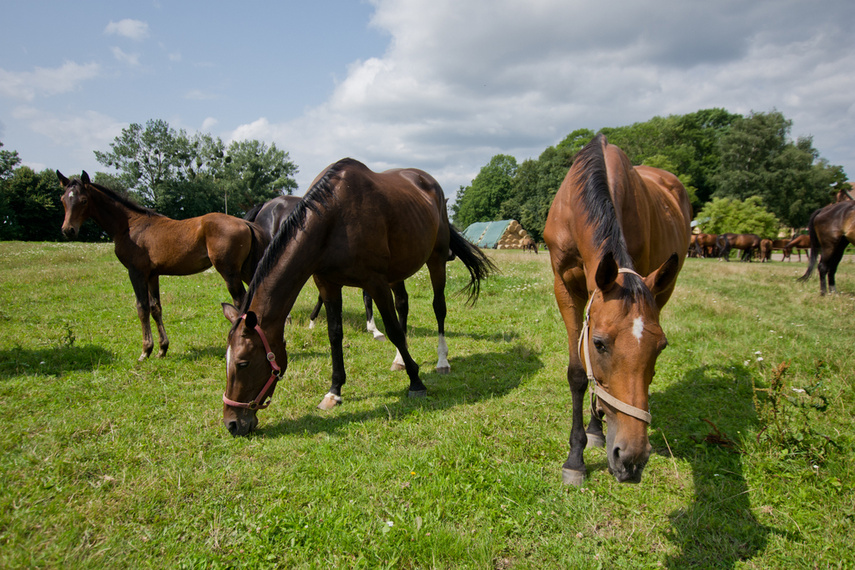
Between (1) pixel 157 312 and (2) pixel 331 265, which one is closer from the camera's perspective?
(2) pixel 331 265

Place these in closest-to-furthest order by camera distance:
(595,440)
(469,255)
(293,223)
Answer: (595,440) → (293,223) → (469,255)

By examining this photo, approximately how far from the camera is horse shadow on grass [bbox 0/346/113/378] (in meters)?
4.55

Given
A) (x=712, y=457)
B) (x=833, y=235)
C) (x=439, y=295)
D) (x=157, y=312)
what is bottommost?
(x=712, y=457)

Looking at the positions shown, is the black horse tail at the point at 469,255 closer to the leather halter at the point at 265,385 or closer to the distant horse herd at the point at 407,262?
the distant horse herd at the point at 407,262

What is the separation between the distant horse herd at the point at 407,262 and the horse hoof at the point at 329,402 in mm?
12

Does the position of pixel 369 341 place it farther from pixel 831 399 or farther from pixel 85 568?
pixel 831 399

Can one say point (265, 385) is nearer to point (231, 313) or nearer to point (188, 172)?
point (231, 313)

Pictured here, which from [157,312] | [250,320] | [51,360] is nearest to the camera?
[250,320]

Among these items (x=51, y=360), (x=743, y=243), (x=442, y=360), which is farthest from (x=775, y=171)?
(x=51, y=360)

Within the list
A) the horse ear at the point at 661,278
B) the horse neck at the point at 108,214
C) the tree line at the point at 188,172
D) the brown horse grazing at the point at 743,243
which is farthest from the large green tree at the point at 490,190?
the horse ear at the point at 661,278

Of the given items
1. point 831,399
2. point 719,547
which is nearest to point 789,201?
point 831,399

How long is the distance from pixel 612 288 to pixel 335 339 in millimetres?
3124

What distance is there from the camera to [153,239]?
5.84 meters

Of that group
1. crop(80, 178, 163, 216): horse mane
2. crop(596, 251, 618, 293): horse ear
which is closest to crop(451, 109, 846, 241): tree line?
crop(80, 178, 163, 216): horse mane
